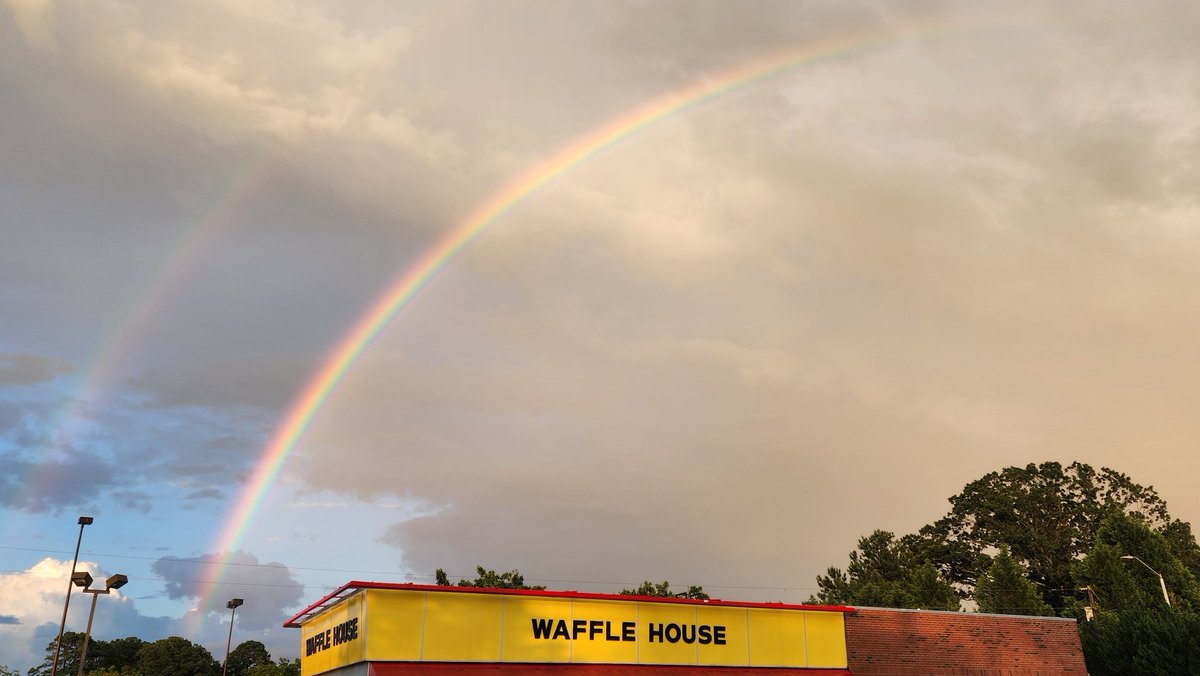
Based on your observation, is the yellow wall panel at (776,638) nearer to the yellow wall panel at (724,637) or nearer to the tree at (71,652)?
the yellow wall panel at (724,637)

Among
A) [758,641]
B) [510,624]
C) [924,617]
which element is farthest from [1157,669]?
[510,624]

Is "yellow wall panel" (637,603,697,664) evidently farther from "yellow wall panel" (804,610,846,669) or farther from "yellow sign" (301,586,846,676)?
"yellow wall panel" (804,610,846,669)

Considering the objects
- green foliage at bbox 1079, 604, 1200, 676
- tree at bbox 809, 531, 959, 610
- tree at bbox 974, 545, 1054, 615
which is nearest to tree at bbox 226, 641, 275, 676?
tree at bbox 809, 531, 959, 610

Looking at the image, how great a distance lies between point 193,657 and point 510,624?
130671 millimetres

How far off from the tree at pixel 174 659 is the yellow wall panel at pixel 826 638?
425 ft

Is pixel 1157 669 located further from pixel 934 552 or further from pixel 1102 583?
pixel 934 552

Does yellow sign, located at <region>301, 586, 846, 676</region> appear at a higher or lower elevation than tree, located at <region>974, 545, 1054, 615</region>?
lower

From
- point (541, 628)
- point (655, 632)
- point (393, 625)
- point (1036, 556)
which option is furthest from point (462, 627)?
point (1036, 556)

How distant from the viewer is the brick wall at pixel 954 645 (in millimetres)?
34625

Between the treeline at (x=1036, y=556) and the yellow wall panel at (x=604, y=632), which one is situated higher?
the treeline at (x=1036, y=556)

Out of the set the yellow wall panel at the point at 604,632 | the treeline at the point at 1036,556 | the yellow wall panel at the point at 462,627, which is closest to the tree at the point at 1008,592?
the treeline at the point at 1036,556

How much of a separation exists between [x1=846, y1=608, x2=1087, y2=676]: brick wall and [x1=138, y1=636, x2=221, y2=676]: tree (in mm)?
129896

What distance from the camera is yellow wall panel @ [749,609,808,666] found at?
107 ft

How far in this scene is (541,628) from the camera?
29.8 m
